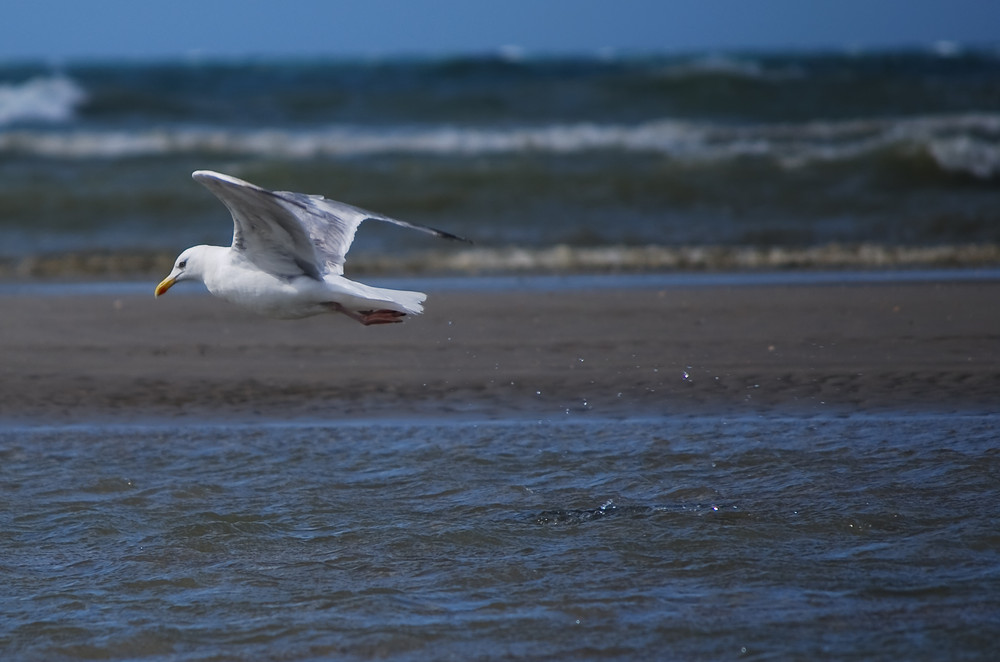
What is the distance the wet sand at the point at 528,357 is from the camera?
22.3 feet

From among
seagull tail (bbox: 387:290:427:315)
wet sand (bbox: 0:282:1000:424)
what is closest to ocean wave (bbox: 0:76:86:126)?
wet sand (bbox: 0:282:1000:424)

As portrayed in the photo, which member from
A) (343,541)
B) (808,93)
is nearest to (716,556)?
(343,541)

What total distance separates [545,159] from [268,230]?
12.7 metres

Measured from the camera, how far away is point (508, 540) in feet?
15.3

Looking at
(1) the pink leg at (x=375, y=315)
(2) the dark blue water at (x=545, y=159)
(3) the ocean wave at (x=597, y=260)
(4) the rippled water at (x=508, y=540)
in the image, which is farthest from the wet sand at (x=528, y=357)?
(2) the dark blue water at (x=545, y=159)

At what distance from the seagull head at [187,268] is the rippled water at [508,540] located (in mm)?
789

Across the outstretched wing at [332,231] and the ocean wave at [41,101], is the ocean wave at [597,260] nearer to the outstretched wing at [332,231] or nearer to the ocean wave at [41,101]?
the outstretched wing at [332,231]

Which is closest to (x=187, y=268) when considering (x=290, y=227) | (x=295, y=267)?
(x=295, y=267)

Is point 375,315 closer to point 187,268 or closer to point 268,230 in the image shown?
point 268,230

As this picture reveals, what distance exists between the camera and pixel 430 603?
13.6 ft

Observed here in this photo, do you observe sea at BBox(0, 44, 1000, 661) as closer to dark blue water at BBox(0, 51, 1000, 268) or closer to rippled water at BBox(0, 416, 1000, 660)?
rippled water at BBox(0, 416, 1000, 660)

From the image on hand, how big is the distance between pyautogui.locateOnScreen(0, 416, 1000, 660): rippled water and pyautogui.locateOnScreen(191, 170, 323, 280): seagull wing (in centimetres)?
89

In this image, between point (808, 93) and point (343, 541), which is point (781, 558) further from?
point (808, 93)

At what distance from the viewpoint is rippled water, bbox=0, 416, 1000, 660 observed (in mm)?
3895
